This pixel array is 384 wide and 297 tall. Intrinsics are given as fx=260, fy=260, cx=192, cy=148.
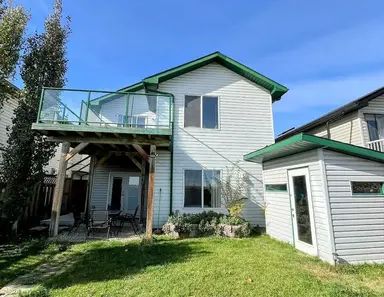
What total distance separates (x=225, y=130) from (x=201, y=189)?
2.91m

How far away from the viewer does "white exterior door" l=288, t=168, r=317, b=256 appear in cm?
690

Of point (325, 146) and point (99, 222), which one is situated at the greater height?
point (325, 146)

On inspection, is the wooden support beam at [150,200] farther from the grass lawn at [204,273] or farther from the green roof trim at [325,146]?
the green roof trim at [325,146]

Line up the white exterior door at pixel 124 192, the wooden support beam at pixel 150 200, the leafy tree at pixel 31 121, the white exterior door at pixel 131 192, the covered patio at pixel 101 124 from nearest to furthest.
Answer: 1. the wooden support beam at pixel 150 200
2. the covered patio at pixel 101 124
3. the leafy tree at pixel 31 121
4. the white exterior door at pixel 124 192
5. the white exterior door at pixel 131 192

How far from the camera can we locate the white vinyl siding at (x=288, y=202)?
20.9ft

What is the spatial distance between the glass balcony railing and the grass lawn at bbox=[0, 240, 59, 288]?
4.05 m

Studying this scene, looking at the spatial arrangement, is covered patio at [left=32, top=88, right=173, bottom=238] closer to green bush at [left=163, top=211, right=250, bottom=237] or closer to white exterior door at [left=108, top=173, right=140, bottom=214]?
green bush at [left=163, top=211, right=250, bottom=237]

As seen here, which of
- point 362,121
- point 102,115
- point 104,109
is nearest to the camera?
point 102,115

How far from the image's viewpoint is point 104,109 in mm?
9805

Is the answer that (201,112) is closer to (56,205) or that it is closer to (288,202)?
(288,202)

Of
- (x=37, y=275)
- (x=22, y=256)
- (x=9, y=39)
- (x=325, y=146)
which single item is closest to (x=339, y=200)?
(x=325, y=146)

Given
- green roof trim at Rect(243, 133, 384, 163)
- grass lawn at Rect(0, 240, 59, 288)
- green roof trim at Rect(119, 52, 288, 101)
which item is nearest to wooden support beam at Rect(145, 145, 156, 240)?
grass lawn at Rect(0, 240, 59, 288)

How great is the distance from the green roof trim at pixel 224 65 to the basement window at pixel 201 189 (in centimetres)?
433

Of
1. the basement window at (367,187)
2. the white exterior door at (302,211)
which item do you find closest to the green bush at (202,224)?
the white exterior door at (302,211)
